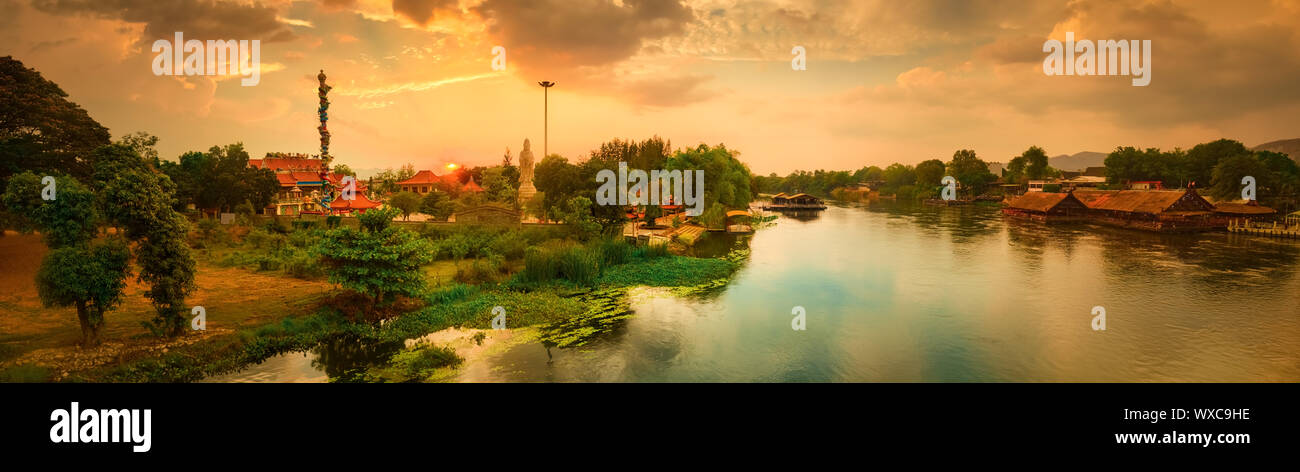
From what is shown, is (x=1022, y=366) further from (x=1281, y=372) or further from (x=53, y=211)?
(x=53, y=211)

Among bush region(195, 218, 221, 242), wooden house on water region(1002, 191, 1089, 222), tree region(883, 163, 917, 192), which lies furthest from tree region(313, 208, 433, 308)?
tree region(883, 163, 917, 192)

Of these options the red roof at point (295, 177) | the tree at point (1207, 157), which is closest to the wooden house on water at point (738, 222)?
the red roof at point (295, 177)

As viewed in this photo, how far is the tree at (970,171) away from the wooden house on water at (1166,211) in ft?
163

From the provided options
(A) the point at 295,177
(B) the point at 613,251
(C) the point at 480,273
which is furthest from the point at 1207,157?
(A) the point at 295,177

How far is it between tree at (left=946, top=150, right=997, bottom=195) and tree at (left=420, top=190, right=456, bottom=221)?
91.5 meters

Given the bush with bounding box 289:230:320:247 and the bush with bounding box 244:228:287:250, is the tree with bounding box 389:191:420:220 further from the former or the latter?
the bush with bounding box 244:228:287:250

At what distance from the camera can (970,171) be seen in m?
100

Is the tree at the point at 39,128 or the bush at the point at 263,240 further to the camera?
the bush at the point at 263,240

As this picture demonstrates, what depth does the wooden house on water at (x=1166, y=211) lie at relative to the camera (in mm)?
42125

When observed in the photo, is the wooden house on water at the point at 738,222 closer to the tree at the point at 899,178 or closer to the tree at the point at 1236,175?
the tree at the point at 1236,175

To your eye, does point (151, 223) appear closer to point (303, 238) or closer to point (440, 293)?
point (440, 293)

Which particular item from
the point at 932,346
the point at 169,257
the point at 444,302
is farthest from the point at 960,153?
the point at 169,257

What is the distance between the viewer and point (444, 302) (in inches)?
744

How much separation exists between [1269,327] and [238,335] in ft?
106
